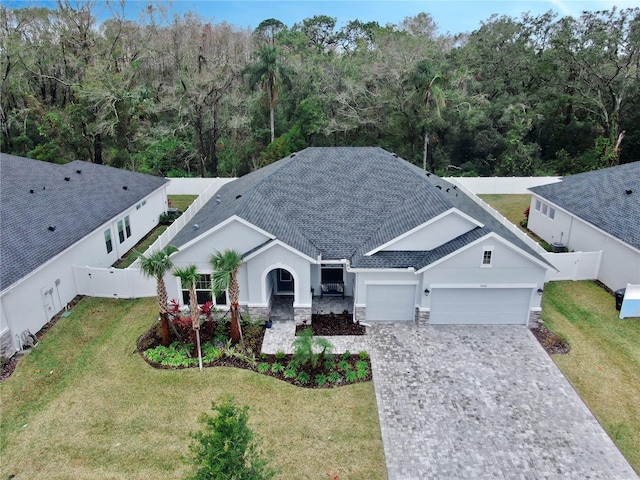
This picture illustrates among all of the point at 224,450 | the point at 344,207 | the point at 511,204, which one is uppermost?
the point at 344,207

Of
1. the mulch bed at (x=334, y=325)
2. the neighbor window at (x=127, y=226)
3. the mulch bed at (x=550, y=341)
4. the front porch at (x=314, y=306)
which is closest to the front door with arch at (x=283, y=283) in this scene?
the front porch at (x=314, y=306)

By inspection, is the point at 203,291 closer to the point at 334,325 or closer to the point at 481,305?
the point at 334,325

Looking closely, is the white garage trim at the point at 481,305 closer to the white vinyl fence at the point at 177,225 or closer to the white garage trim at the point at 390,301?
the white garage trim at the point at 390,301

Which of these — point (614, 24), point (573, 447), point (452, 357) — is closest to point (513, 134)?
point (614, 24)

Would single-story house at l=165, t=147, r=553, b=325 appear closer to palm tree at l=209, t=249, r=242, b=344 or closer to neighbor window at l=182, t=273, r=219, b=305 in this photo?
neighbor window at l=182, t=273, r=219, b=305

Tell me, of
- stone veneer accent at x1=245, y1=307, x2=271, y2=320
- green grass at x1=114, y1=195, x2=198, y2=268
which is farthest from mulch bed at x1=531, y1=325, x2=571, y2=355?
green grass at x1=114, y1=195, x2=198, y2=268

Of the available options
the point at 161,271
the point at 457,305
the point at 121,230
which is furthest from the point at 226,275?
the point at 121,230
